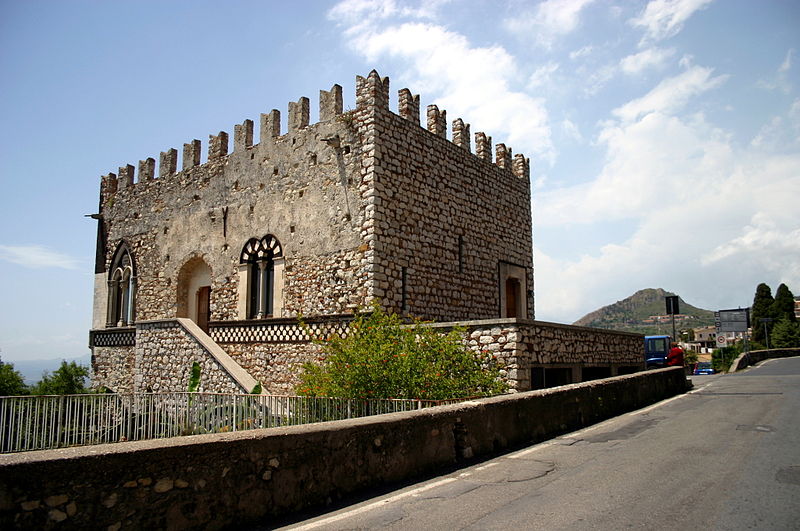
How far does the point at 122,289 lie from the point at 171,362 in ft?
23.8

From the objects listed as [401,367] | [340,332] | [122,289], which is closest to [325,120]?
[340,332]

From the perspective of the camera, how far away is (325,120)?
1652cm

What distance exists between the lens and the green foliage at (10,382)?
20.2 metres

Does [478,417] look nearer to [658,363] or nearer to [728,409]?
[728,409]

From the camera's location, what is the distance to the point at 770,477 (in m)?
6.27

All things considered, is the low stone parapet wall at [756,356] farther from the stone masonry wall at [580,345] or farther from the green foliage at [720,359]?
the stone masonry wall at [580,345]

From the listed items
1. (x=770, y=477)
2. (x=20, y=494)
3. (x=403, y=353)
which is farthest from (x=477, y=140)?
(x=20, y=494)

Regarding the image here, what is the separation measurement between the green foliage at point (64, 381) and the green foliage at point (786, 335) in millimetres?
67409

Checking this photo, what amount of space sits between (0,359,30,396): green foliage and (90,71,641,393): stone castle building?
2.83 m

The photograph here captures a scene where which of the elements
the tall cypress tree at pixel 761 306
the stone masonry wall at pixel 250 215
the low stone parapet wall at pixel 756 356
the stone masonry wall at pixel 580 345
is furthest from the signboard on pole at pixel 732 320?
the stone masonry wall at pixel 250 215

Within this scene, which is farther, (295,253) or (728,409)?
(295,253)

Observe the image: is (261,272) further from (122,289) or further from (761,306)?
(761,306)

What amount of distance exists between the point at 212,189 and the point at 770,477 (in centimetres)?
1744

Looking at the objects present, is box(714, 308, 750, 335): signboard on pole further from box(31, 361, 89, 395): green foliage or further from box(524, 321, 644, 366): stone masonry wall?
box(31, 361, 89, 395): green foliage
